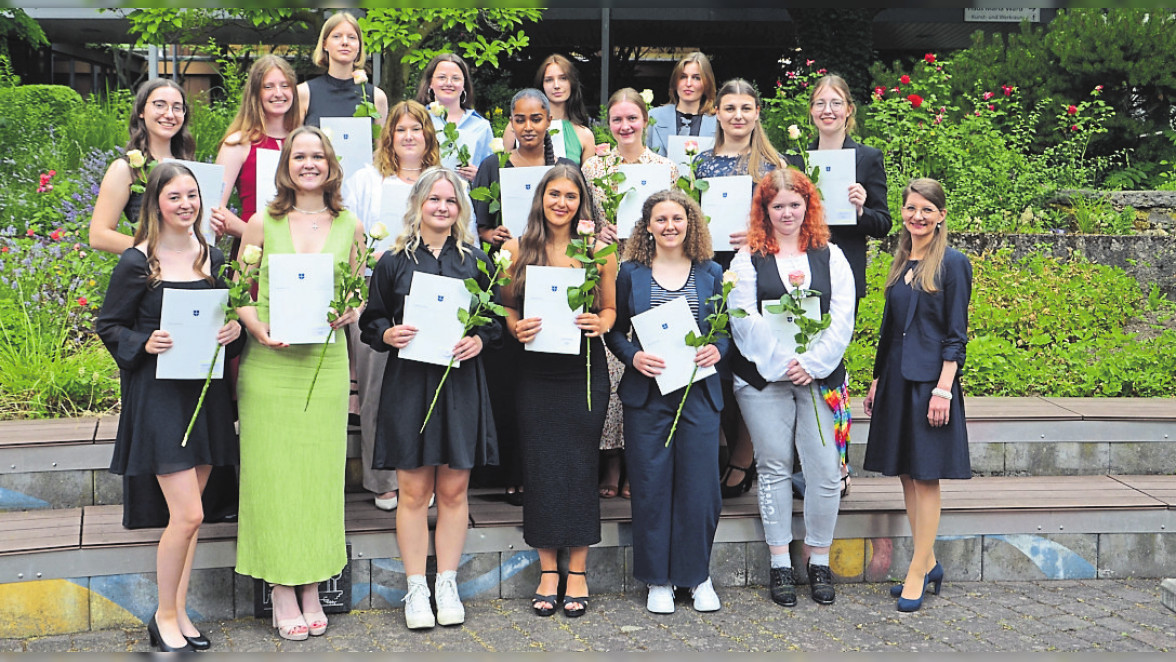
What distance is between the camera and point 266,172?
548 cm

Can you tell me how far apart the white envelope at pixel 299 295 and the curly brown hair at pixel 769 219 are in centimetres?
204

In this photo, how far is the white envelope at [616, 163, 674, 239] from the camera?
5648mm

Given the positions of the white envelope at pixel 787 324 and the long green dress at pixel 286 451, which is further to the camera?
the white envelope at pixel 787 324

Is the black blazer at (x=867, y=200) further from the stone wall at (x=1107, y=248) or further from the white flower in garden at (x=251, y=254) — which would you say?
the stone wall at (x=1107, y=248)

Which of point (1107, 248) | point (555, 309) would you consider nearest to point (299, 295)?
point (555, 309)

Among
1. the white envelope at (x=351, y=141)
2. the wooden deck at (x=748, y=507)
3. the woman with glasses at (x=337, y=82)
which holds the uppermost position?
the woman with glasses at (x=337, y=82)

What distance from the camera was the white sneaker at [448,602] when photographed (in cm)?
516

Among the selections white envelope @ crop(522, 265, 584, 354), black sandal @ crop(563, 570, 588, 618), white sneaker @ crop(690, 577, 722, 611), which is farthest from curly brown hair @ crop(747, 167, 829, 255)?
black sandal @ crop(563, 570, 588, 618)

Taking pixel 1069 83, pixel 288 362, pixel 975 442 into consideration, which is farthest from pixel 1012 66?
pixel 288 362

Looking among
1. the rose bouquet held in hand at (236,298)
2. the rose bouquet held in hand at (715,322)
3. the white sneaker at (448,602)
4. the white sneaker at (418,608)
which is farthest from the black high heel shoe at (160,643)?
the rose bouquet held in hand at (715,322)

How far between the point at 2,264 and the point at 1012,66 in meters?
9.79

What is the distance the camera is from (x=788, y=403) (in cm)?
552

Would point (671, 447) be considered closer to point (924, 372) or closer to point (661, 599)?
point (661, 599)

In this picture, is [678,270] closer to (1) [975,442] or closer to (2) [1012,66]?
(1) [975,442]
